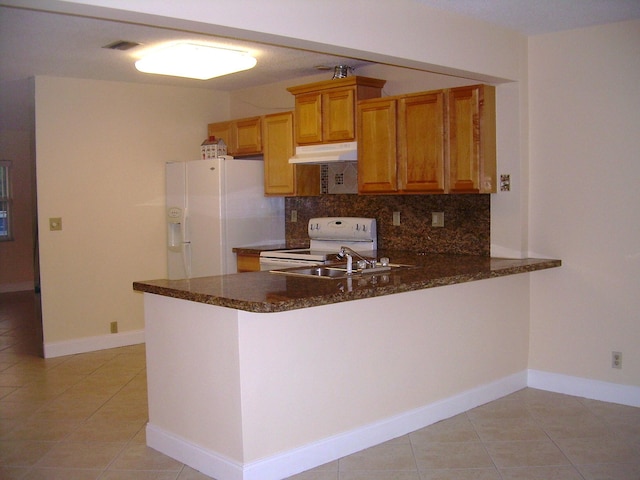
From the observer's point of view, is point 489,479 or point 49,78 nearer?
point 489,479

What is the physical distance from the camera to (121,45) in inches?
Result: 180

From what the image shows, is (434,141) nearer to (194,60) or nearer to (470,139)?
(470,139)

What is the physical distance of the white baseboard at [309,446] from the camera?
3.10m

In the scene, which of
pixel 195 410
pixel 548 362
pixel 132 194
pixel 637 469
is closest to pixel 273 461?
pixel 195 410

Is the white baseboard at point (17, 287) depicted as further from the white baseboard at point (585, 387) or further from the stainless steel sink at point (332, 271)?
the white baseboard at point (585, 387)

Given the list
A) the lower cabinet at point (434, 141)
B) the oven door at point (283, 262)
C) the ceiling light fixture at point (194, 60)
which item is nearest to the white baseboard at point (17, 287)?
the oven door at point (283, 262)

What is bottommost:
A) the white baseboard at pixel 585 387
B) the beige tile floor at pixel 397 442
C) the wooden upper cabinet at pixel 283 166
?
the beige tile floor at pixel 397 442

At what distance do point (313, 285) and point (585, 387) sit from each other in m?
2.15

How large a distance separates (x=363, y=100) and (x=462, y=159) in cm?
99

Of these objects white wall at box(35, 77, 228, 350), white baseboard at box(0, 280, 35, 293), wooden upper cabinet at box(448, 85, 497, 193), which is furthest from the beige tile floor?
white baseboard at box(0, 280, 35, 293)

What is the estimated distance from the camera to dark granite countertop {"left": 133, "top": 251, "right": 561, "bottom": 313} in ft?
9.64

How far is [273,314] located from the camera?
3.11 m

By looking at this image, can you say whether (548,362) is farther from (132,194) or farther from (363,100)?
(132,194)

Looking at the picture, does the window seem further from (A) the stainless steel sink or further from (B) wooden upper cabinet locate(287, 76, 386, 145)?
(A) the stainless steel sink
